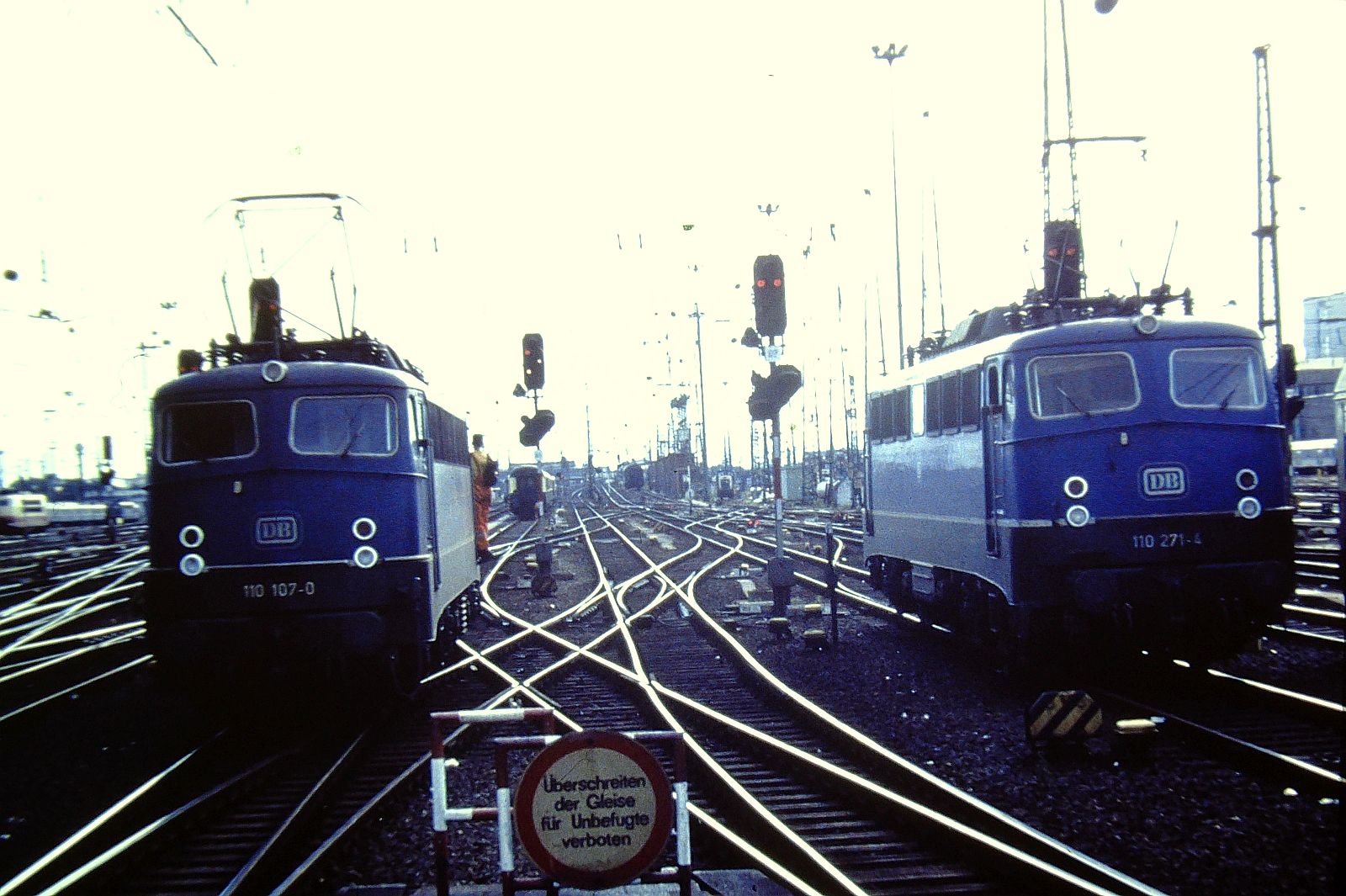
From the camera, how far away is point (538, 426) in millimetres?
21156

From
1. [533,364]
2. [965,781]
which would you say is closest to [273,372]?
[965,781]

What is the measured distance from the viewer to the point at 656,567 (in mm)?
23344

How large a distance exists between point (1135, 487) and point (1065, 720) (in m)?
3.02

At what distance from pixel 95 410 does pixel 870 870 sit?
41649 mm

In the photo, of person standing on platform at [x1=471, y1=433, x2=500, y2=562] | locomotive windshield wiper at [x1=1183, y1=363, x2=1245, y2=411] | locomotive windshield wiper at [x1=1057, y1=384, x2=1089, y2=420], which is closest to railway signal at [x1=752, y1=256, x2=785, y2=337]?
locomotive windshield wiper at [x1=1057, y1=384, x2=1089, y2=420]

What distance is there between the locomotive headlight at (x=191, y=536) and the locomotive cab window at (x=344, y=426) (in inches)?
40.8

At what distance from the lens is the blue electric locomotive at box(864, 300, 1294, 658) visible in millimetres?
9578

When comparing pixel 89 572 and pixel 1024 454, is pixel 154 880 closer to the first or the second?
pixel 1024 454

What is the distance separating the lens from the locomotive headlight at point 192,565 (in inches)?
380

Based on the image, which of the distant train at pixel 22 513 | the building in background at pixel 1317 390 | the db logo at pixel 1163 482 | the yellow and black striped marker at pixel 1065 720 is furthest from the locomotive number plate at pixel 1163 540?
the building in background at pixel 1317 390

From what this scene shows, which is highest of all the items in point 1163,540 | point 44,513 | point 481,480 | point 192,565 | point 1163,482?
point 1163,482

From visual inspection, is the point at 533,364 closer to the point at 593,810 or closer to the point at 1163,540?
the point at 1163,540

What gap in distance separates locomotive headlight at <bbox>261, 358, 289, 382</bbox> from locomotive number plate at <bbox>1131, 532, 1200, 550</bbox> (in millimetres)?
7373

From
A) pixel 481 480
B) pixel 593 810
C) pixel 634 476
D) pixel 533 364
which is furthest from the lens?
pixel 634 476
